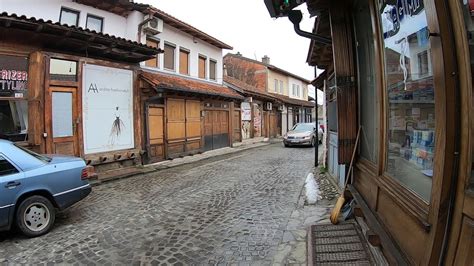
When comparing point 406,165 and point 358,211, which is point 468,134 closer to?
point 406,165

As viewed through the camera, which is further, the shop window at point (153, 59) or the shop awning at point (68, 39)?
the shop window at point (153, 59)

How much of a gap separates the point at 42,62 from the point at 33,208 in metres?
5.37

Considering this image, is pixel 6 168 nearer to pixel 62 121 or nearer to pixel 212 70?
pixel 62 121

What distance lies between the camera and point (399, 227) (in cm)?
276

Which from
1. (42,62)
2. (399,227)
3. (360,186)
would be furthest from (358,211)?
(42,62)

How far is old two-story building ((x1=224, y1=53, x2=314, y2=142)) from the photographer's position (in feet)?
77.4

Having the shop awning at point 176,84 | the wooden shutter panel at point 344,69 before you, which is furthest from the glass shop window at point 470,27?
the shop awning at point 176,84

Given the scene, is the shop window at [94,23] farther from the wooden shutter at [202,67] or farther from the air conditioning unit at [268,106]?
the air conditioning unit at [268,106]

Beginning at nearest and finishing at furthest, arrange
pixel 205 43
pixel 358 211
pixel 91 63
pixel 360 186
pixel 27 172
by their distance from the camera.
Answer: pixel 358 211 → pixel 360 186 → pixel 27 172 → pixel 91 63 → pixel 205 43

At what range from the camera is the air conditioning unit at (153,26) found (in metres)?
12.5

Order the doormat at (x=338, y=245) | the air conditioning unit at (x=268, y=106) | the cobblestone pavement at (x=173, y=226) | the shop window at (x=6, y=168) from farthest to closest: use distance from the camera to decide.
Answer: the air conditioning unit at (x=268, y=106) → the shop window at (x=6, y=168) → the cobblestone pavement at (x=173, y=226) → the doormat at (x=338, y=245)

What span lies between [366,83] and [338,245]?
219 cm

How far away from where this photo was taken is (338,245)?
172 inches

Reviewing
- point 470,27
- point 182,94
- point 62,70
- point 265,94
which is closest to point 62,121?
point 62,70
